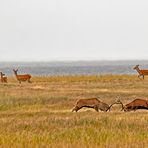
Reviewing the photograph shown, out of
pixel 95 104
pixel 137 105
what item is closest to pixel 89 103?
A: pixel 95 104

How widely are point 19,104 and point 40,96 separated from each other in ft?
10.7

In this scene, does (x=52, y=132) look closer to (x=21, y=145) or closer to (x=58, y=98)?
(x=21, y=145)

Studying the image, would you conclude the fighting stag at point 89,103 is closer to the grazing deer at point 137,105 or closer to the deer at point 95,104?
the deer at point 95,104

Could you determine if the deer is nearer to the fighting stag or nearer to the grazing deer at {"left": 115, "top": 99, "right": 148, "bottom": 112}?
the fighting stag

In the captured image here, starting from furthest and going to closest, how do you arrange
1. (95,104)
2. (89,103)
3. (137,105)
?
(89,103) → (95,104) → (137,105)

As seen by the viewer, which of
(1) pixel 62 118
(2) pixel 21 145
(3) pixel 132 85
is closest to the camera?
(2) pixel 21 145

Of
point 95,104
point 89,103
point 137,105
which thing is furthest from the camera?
point 89,103

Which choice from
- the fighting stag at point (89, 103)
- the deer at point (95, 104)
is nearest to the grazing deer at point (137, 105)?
the deer at point (95, 104)

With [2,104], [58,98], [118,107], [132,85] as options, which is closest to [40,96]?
[58,98]

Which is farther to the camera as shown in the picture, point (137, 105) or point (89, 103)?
point (89, 103)

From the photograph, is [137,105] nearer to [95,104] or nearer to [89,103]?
[95,104]

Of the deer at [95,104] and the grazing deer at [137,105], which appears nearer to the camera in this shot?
the grazing deer at [137,105]

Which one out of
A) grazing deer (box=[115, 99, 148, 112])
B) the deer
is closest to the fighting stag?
the deer

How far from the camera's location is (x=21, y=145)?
1245 centimetres
